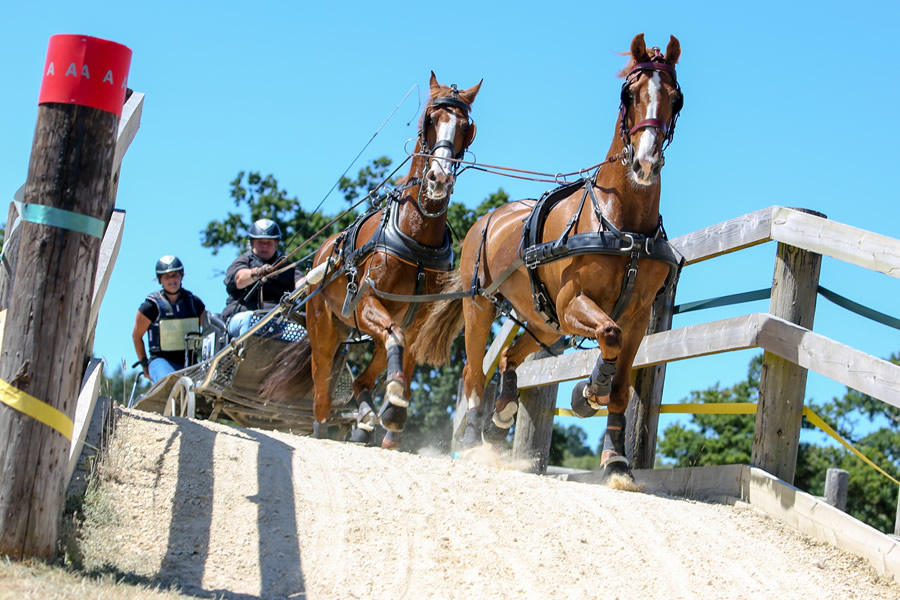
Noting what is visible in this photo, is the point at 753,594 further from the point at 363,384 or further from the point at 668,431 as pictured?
the point at 668,431

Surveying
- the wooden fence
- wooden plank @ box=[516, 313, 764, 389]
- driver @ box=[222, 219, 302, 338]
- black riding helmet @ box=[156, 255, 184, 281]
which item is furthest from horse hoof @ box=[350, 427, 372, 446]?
black riding helmet @ box=[156, 255, 184, 281]

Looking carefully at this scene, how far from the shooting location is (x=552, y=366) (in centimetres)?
901

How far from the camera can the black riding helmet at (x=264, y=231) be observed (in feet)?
35.9

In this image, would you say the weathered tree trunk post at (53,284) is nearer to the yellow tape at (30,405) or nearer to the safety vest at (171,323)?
the yellow tape at (30,405)

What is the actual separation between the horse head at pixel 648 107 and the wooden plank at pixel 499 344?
10.2ft

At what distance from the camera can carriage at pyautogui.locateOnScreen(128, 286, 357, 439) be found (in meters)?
9.69

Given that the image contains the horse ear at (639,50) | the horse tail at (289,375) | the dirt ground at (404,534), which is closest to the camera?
the dirt ground at (404,534)

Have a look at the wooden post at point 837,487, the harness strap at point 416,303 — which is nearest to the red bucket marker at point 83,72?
the harness strap at point 416,303

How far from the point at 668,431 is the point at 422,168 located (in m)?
22.6

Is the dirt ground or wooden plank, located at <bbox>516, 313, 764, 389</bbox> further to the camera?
wooden plank, located at <bbox>516, 313, 764, 389</bbox>

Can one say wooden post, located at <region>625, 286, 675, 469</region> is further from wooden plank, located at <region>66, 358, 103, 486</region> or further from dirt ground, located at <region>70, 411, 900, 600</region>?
wooden plank, located at <region>66, 358, 103, 486</region>

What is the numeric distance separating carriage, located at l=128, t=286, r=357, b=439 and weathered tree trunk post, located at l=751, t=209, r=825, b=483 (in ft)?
14.3

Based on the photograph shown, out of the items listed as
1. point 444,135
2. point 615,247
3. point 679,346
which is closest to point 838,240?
point 615,247

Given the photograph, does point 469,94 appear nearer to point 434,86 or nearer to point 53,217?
point 434,86
